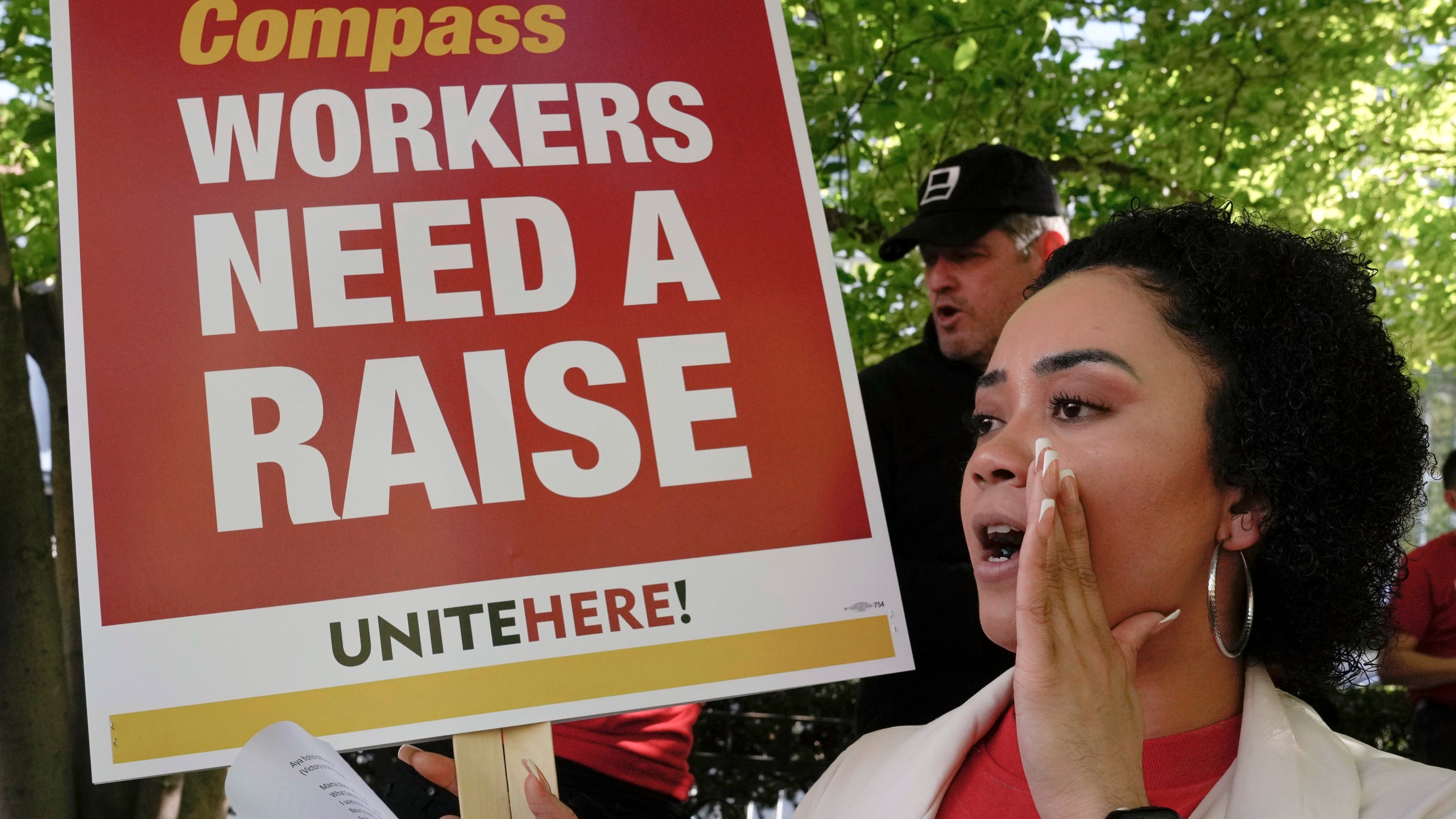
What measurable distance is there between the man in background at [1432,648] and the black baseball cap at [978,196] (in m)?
2.47

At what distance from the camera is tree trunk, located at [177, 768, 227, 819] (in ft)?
13.8

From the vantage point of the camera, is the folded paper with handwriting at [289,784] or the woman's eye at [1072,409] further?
the woman's eye at [1072,409]

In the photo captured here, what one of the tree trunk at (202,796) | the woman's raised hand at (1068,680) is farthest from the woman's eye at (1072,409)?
the tree trunk at (202,796)

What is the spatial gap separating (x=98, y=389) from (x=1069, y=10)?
506 cm

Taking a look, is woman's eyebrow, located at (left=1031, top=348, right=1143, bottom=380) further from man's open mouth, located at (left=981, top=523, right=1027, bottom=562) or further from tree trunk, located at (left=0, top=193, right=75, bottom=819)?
tree trunk, located at (left=0, top=193, right=75, bottom=819)

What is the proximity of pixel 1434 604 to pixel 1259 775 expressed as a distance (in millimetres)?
3791

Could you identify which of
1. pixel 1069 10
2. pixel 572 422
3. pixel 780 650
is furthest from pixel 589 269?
pixel 1069 10

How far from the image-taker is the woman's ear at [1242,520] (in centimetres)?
159

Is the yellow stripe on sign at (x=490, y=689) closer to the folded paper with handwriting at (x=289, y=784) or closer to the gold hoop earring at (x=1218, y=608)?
the folded paper with handwriting at (x=289, y=784)

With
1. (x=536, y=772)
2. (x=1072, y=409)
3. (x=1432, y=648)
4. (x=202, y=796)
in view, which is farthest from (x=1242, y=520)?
(x=202, y=796)

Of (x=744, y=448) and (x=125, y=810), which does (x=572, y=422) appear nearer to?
(x=744, y=448)

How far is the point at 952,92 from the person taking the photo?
16.7 ft

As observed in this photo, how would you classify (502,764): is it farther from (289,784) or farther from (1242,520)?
(1242,520)

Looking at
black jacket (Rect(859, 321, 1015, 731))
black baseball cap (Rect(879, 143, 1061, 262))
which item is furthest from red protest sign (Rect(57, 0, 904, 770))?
black baseball cap (Rect(879, 143, 1061, 262))
